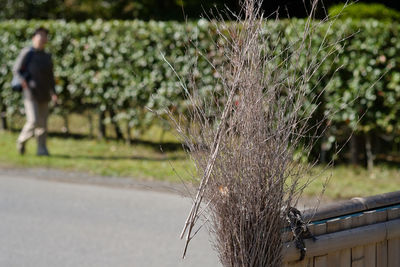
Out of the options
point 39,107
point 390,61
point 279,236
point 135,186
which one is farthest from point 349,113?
point 279,236

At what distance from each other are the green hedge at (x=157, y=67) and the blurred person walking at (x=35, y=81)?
1.33 meters

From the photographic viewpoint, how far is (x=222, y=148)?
2822 millimetres

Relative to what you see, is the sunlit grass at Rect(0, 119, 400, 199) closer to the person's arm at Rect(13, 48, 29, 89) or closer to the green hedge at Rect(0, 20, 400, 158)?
the green hedge at Rect(0, 20, 400, 158)

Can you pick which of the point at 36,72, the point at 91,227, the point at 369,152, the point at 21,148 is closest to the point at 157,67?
the point at 36,72

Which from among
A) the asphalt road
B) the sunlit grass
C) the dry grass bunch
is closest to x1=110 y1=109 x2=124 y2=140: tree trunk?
the sunlit grass

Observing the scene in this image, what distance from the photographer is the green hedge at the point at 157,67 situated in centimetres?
940

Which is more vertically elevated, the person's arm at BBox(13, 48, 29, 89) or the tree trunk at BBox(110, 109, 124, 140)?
the person's arm at BBox(13, 48, 29, 89)

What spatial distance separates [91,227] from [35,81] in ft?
15.3

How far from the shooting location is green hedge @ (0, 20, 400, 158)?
9.40m

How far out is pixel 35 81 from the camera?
10.7 meters

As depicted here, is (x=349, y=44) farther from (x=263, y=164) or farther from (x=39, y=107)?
(x=263, y=164)

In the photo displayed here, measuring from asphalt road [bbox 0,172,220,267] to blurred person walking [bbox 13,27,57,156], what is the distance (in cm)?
194

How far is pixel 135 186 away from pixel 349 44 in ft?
12.1

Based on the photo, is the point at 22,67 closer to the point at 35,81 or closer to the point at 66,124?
the point at 35,81
